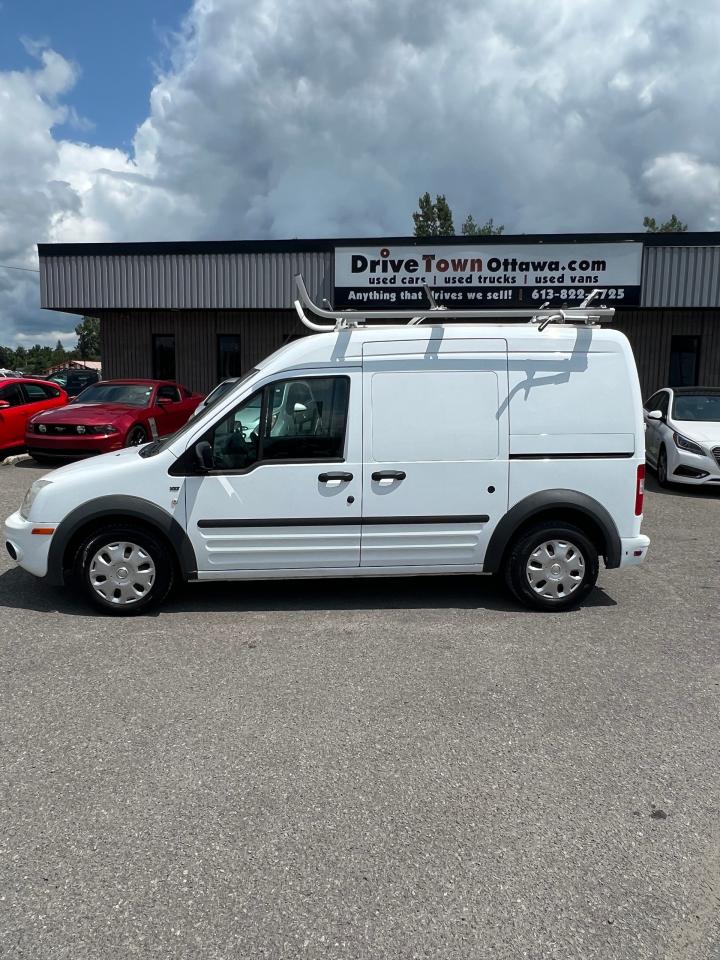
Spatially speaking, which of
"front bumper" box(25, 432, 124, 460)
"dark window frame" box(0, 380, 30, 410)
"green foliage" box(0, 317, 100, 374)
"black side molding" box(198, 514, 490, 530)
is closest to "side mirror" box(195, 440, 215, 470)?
"black side molding" box(198, 514, 490, 530)

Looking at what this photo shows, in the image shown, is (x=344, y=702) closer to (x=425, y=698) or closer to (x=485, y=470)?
(x=425, y=698)

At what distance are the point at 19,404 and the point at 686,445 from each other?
11324mm

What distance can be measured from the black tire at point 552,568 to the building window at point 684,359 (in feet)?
46.0

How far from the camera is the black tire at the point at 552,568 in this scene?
537cm

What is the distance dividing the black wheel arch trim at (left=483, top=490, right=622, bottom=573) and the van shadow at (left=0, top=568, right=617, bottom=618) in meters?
0.45

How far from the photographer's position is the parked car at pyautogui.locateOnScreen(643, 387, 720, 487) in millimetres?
10422

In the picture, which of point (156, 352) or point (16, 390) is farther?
point (156, 352)

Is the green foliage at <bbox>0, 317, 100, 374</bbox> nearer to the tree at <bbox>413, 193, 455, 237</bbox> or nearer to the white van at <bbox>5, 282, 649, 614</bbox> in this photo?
the tree at <bbox>413, 193, 455, 237</bbox>

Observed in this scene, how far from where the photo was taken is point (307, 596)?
18.9ft

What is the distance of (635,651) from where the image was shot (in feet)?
15.4

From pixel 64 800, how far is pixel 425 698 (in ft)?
5.99

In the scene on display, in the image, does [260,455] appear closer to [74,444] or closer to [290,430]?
[290,430]

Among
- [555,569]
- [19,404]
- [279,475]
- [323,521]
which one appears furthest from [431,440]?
[19,404]

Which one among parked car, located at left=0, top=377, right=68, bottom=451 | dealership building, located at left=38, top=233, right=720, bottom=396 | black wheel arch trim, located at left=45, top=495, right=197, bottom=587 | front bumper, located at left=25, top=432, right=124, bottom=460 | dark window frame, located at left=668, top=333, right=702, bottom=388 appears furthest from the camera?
dark window frame, located at left=668, top=333, right=702, bottom=388
